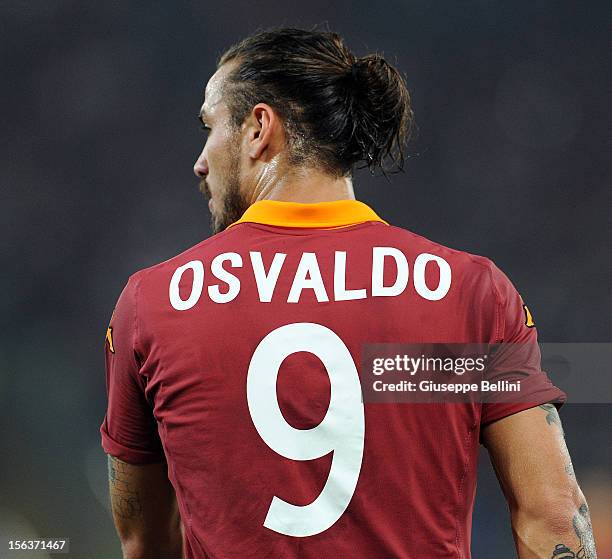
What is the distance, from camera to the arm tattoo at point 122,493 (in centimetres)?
115

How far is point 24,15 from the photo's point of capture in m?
3.97

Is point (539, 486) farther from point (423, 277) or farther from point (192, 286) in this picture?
point (192, 286)

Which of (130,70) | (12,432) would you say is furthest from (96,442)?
(130,70)

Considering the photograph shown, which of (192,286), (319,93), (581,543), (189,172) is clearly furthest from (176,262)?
(189,172)

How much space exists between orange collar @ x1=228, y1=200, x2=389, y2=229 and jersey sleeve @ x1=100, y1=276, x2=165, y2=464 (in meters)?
0.18

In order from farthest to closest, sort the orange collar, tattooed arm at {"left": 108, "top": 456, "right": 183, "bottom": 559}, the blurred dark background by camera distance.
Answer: the blurred dark background
tattooed arm at {"left": 108, "top": 456, "right": 183, "bottom": 559}
the orange collar

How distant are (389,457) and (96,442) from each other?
3.18m

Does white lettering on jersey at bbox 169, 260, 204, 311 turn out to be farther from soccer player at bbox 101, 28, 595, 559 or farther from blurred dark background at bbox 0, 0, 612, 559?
blurred dark background at bbox 0, 0, 612, 559

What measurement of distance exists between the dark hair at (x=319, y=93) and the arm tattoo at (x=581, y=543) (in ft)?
1.59

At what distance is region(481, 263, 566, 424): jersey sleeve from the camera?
98cm

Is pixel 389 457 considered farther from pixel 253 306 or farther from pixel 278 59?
pixel 278 59

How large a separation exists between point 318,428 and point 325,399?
0.03m

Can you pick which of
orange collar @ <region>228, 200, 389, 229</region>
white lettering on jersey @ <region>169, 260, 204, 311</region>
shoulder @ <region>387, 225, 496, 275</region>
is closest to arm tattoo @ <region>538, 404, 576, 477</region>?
shoulder @ <region>387, 225, 496, 275</region>

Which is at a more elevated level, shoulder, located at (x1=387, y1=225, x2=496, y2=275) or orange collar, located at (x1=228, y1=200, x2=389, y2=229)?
orange collar, located at (x1=228, y1=200, x2=389, y2=229)
